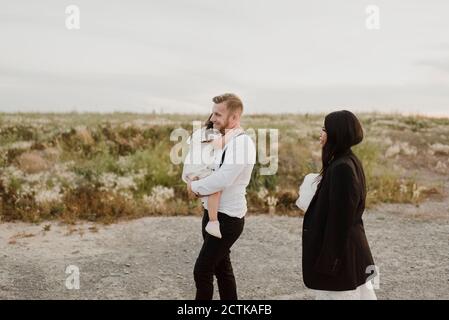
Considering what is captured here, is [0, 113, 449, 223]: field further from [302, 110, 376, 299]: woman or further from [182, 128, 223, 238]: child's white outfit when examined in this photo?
[302, 110, 376, 299]: woman

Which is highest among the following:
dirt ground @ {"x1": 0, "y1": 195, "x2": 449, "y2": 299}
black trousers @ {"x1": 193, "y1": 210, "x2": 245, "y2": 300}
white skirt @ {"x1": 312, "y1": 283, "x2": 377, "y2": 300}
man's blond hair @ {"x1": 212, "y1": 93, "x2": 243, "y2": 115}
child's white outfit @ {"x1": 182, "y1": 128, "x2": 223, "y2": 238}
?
man's blond hair @ {"x1": 212, "y1": 93, "x2": 243, "y2": 115}

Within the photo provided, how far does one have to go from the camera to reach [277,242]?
28.3 feet

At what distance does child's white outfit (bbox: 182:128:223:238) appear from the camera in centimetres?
443

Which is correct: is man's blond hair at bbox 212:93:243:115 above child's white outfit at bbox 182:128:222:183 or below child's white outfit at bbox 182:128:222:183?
above

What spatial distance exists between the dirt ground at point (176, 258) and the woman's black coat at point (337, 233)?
2.43m

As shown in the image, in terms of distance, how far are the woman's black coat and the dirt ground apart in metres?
2.43

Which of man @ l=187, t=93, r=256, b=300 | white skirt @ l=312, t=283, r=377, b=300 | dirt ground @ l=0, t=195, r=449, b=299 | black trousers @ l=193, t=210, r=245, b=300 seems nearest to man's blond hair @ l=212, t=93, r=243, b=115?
man @ l=187, t=93, r=256, b=300

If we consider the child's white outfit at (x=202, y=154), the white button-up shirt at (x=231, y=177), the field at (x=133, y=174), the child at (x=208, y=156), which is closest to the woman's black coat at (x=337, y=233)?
the white button-up shirt at (x=231, y=177)

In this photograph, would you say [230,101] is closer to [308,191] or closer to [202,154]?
[202,154]

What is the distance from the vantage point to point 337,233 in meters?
3.80

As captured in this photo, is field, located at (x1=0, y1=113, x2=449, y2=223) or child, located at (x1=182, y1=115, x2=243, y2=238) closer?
child, located at (x1=182, y1=115, x2=243, y2=238)

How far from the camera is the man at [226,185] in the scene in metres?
4.24

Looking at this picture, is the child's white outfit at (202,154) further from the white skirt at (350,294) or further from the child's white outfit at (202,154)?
the white skirt at (350,294)
